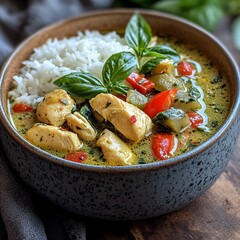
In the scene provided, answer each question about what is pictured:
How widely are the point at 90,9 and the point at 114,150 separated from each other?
6.30 ft

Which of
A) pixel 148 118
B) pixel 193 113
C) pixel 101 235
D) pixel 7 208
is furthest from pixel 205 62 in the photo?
pixel 7 208

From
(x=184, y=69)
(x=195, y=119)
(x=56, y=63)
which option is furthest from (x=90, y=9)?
(x=195, y=119)

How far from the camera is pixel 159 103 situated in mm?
2645

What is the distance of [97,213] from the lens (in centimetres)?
253

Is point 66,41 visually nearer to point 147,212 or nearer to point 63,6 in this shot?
point 63,6

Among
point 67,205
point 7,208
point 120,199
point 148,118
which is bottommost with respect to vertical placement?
point 7,208

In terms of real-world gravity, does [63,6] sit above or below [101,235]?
above

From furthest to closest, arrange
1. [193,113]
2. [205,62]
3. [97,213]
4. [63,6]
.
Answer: [63,6] < [205,62] < [193,113] < [97,213]

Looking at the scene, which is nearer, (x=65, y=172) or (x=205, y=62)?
(x=65, y=172)

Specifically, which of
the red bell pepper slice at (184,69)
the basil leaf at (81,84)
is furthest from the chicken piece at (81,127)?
the red bell pepper slice at (184,69)

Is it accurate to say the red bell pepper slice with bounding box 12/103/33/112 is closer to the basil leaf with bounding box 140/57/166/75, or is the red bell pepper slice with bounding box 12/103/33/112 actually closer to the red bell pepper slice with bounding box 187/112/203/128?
the basil leaf with bounding box 140/57/166/75

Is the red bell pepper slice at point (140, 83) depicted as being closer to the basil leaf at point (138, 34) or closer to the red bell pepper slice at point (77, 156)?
the basil leaf at point (138, 34)

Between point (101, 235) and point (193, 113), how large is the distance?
768mm

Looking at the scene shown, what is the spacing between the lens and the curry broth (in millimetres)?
2502
